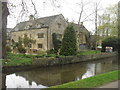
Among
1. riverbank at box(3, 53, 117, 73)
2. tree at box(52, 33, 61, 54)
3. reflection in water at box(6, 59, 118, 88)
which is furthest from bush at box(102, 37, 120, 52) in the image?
reflection in water at box(6, 59, 118, 88)

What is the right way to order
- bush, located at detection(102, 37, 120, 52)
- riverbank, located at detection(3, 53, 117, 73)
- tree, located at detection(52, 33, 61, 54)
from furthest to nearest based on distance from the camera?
bush, located at detection(102, 37, 120, 52)
tree, located at detection(52, 33, 61, 54)
riverbank, located at detection(3, 53, 117, 73)

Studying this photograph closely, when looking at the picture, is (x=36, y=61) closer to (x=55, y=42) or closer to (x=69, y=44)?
(x=69, y=44)

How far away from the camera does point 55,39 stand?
95.5ft

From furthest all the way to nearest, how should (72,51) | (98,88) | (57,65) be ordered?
(72,51) → (57,65) → (98,88)

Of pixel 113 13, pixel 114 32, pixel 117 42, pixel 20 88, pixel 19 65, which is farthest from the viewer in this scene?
pixel 117 42

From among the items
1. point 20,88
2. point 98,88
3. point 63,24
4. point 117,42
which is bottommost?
point 20,88

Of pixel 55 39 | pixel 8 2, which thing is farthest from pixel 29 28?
pixel 8 2

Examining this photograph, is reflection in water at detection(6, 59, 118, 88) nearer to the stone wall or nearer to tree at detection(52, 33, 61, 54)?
the stone wall

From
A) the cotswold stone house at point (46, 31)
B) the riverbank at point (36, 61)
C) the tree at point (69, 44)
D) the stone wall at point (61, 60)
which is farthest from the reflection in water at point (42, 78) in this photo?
the cotswold stone house at point (46, 31)

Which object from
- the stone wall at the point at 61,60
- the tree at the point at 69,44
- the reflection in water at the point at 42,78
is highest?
the tree at the point at 69,44

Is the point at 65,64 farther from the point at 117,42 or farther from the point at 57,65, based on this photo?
the point at 117,42

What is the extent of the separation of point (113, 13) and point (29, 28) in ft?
67.9

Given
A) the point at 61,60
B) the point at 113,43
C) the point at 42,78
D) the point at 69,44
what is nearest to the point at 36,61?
the point at 61,60

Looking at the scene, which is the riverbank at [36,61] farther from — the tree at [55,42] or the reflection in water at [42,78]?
the tree at [55,42]
